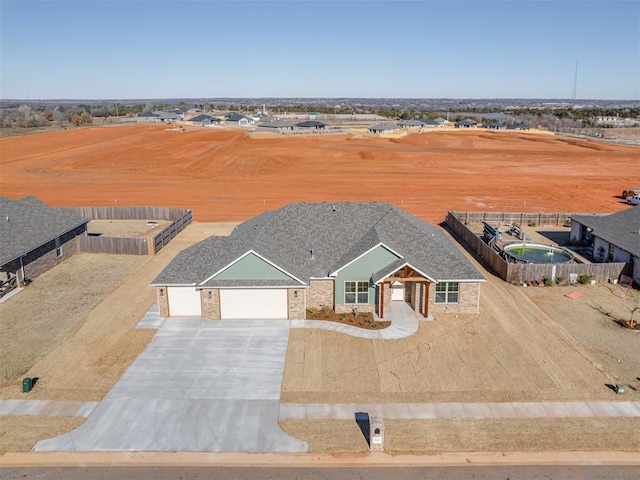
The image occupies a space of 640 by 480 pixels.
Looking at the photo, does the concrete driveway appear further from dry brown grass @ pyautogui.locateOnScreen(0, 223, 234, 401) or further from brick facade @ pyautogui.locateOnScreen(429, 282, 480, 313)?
brick facade @ pyautogui.locateOnScreen(429, 282, 480, 313)

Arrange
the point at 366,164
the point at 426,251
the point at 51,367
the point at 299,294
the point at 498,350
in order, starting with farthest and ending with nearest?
the point at 366,164
the point at 426,251
the point at 299,294
the point at 498,350
the point at 51,367

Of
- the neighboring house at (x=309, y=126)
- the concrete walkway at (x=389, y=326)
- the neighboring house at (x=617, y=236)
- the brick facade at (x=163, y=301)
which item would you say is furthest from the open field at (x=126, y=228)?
the neighboring house at (x=309, y=126)

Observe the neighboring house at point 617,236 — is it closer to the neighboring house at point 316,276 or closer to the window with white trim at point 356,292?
the neighboring house at point 316,276

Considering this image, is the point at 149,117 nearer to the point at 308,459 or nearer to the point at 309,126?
the point at 309,126

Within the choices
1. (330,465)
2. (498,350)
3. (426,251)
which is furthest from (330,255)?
→ (330,465)

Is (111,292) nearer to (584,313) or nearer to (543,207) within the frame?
(584,313)

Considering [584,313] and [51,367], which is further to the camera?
[584,313]

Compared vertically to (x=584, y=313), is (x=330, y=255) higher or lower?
higher

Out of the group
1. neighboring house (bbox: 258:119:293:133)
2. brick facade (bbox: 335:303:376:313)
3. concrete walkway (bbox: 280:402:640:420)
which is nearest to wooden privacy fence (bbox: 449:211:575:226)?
brick facade (bbox: 335:303:376:313)
